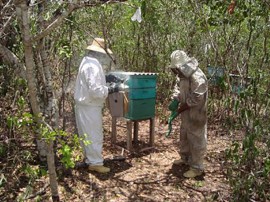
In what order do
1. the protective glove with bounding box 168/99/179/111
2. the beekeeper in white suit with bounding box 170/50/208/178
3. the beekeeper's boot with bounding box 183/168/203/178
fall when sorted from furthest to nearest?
the protective glove with bounding box 168/99/179/111, the beekeeper's boot with bounding box 183/168/203/178, the beekeeper in white suit with bounding box 170/50/208/178

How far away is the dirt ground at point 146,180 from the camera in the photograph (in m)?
3.97

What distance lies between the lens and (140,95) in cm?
501


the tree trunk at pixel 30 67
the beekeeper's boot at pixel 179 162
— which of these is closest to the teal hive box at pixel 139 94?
the beekeeper's boot at pixel 179 162

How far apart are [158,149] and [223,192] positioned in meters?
1.73

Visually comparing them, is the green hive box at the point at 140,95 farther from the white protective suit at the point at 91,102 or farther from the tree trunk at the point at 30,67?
the tree trunk at the point at 30,67

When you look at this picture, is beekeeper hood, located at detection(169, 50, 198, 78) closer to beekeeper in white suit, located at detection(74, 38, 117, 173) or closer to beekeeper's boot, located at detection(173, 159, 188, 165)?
beekeeper in white suit, located at detection(74, 38, 117, 173)

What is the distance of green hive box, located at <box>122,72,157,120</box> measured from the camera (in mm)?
4918

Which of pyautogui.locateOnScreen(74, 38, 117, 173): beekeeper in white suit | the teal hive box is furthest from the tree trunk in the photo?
the teal hive box

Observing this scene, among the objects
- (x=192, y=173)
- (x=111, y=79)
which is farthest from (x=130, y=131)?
(x=192, y=173)

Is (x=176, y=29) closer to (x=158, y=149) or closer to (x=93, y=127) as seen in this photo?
(x=158, y=149)

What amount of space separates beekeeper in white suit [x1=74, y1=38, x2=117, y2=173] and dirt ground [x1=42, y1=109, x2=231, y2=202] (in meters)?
0.27

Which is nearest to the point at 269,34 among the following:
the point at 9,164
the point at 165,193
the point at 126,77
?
the point at 126,77

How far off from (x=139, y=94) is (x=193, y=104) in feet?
3.29

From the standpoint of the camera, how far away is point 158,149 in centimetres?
568
